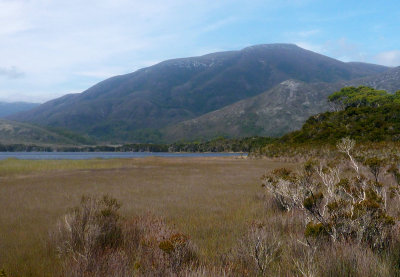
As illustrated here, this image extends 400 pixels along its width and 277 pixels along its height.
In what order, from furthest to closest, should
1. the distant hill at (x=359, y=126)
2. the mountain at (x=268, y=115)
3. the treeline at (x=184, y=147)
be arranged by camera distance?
the mountain at (x=268, y=115)
the treeline at (x=184, y=147)
the distant hill at (x=359, y=126)

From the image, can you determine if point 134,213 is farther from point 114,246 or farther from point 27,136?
point 27,136

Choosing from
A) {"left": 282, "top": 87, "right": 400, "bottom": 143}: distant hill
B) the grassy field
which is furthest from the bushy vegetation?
{"left": 282, "top": 87, "right": 400, "bottom": 143}: distant hill

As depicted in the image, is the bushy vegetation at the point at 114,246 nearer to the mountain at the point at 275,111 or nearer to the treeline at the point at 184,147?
the treeline at the point at 184,147

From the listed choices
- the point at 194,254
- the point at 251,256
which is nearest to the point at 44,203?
the point at 194,254

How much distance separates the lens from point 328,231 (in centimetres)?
497

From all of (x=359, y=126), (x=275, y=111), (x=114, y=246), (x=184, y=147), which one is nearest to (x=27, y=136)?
(x=184, y=147)

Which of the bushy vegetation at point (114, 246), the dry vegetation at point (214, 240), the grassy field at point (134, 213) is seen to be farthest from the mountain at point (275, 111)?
the bushy vegetation at point (114, 246)

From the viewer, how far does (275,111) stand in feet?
559

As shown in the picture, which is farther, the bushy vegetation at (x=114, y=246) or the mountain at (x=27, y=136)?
the mountain at (x=27, y=136)

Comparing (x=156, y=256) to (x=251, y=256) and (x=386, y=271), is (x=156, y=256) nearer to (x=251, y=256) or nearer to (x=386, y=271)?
(x=251, y=256)

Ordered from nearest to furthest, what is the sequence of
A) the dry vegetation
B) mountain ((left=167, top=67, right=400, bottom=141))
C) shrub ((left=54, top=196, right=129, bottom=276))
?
the dry vegetation, shrub ((left=54, top=196, right=129, bottom=276)), mountain ((left=167, top=67, right=400, bottom=141))

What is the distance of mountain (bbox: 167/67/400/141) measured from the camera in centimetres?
15154

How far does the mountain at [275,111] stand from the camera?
152 m

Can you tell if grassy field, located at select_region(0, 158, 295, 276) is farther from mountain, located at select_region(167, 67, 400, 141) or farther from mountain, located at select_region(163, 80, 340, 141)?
mountain, located at select_region(167, 67, 400, 141)
